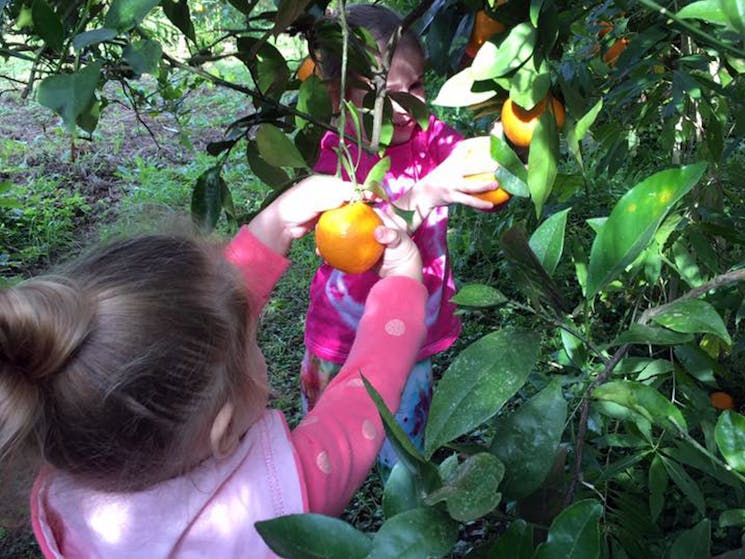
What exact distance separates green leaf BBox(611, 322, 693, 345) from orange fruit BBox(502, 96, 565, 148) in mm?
331

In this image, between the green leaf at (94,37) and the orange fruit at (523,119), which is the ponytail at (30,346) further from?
the orange fruit at (523,119)

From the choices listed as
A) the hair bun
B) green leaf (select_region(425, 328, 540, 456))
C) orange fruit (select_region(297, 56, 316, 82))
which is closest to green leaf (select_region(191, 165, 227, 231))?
orange fruit (select_region(297, 56, 316, 82))

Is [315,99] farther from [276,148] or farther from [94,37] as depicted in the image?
[94,37]

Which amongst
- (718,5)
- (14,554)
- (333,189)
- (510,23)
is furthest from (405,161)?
(14,554)

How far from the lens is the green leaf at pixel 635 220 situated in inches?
22.3

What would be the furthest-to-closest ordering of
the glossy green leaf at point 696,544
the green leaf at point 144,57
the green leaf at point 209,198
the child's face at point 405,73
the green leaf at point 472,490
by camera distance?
the child's face at point 405,73 → the green leaf at point 209,198 → the green leaf at point 144,57 → the glossy green leaf at point 696,544 → the green leaf at point 472,490

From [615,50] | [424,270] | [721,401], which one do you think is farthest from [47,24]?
[721,401]

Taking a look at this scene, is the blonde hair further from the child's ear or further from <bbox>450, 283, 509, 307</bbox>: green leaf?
<bbox>450, 283, 509, 307</bbox>: green leaf

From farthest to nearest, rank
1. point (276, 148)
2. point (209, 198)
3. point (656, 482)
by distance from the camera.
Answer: point (209, 198)
point (656, 482)
point (276, 148)

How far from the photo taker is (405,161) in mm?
1508

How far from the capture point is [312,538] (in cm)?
54

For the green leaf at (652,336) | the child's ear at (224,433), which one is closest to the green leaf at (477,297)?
the green leaf at (652,336)

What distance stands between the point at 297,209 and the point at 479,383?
51cm

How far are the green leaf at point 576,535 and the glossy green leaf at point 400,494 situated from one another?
107mm
